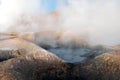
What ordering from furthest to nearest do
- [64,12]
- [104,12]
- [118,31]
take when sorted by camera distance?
[64,12], [104,12], [118,31]

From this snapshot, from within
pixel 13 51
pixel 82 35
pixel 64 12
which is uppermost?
pixel 64 12

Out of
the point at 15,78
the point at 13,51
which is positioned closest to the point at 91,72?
the point at 15,78

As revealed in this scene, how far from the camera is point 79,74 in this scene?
10750 mm

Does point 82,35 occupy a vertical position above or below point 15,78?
above

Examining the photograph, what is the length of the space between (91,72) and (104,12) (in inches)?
923

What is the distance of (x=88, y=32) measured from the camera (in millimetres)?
22734

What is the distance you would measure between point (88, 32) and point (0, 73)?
43.1 ft

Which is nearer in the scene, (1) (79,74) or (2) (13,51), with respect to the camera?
(1) (79,74)

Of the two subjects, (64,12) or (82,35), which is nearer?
(82,35)

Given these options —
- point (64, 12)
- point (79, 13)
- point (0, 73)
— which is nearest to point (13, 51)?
point (0, 73)

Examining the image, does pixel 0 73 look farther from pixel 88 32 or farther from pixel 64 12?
pixel 64 12

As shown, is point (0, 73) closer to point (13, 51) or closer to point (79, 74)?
point (79, 74)

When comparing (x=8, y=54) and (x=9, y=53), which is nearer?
(x=8, y=54)

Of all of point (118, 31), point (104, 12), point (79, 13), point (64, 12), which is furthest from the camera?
point (64, 12)
